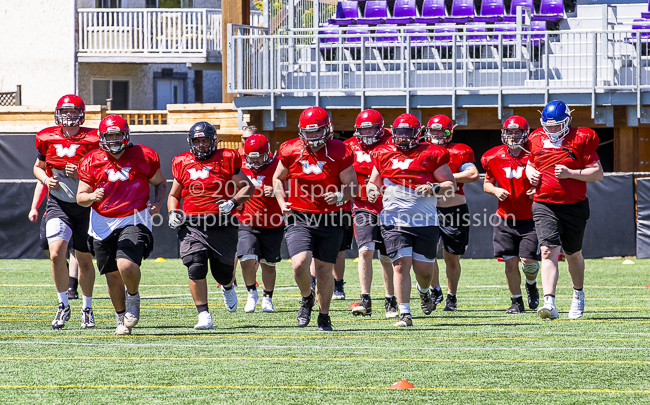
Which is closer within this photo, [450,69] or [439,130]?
[439,130]

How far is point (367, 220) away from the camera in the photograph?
9469 mm

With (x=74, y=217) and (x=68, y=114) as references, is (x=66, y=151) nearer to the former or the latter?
(x=68, y=114)

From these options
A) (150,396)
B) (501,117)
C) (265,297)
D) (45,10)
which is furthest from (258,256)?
(45,10)

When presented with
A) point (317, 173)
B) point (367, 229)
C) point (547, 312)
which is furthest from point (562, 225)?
point (317, 173)

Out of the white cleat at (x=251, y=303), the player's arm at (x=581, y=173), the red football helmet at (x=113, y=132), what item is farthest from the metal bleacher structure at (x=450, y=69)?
the red football helmet at (x=113, y=132)

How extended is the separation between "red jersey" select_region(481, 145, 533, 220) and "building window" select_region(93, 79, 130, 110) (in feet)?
68.6

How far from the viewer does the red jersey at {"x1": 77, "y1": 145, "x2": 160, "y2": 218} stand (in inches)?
313

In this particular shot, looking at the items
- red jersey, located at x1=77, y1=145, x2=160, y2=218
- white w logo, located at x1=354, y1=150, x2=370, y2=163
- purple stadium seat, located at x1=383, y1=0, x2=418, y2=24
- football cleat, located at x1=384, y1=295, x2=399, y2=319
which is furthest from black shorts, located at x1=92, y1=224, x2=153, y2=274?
purple stadium seat, located at x1=383, y1=0, x2=418, y2=24

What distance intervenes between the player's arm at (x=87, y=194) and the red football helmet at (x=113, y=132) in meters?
0.37

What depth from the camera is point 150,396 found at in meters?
5.34

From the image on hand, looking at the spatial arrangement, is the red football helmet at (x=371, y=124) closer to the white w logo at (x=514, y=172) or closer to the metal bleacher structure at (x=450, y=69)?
the white w logo at (x=514, y=172)

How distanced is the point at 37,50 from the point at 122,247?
21.5m

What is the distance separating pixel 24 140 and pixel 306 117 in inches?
565

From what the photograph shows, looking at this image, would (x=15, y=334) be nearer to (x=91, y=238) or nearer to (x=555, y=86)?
(x=91, y=238)
